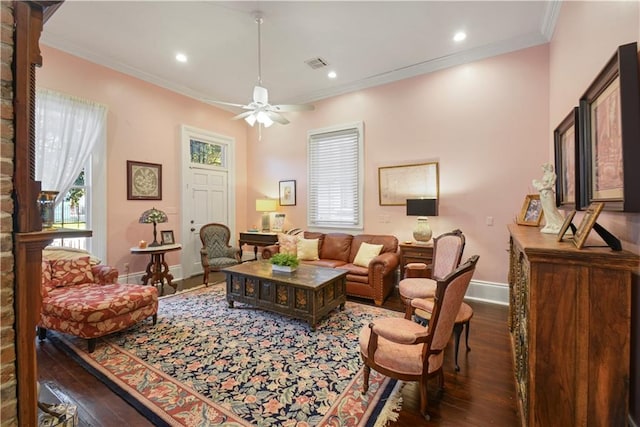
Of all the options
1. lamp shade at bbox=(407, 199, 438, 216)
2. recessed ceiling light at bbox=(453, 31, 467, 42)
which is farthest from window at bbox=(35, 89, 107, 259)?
recessed ceiling light at bbox=(453, 31, 467, 42)

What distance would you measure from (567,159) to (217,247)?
516cm

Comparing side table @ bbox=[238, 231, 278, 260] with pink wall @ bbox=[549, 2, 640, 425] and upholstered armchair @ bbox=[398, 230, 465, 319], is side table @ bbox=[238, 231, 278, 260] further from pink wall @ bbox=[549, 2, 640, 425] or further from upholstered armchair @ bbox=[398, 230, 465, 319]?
pink wall @ bbox=[549, 2, 640, 425]

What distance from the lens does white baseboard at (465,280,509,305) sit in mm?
3837

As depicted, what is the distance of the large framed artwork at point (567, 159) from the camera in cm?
204

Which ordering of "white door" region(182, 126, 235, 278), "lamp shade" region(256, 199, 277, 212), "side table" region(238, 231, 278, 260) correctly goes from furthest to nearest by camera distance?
"lamp shade" region(256, 199, 277, 212)
"side table" region(238, 231, 278, 260)
"white door" region(182, 126, 235, 278)

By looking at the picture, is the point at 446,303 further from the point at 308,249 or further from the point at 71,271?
the point at 71,271

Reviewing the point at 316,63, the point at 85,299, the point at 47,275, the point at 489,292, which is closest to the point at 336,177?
the point at 316,63

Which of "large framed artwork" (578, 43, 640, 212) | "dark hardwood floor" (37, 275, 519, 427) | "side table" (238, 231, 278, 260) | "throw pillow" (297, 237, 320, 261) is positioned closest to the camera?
"large framed artwork" (578, 43, 640, 212)

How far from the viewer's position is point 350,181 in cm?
518

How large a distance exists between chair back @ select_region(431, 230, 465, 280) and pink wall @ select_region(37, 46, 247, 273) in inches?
178

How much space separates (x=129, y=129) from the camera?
447cm

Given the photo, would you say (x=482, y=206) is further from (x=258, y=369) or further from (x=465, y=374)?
(x=258, y=369)

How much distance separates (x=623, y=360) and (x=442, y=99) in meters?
3.98

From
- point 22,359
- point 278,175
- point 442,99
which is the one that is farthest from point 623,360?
point 278,175
